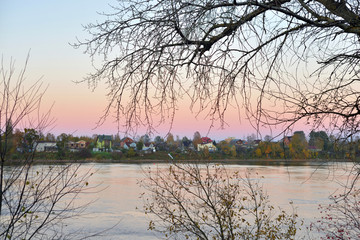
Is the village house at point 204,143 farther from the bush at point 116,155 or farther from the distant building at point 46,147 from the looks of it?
the bush at point 116,155

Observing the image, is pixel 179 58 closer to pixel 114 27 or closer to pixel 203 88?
pixel 203 88

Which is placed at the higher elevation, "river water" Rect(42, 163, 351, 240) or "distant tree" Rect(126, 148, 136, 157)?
"distant tree" Rect(126, 148, 136, 157)

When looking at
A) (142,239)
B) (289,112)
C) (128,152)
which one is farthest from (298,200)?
(128,152)

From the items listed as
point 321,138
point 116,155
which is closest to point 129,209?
point 321,138

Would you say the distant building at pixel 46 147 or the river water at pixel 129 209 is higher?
the distant building at pixel 46 147

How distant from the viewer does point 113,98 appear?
3158 millimetres

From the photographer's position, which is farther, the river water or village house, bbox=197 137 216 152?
the river water

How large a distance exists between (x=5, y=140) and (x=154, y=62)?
4.53ft

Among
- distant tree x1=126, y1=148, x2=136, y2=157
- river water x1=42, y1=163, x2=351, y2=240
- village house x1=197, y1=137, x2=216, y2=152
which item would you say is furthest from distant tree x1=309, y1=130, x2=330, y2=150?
distant tree x1=126, y1=148, x2=136, y2=157

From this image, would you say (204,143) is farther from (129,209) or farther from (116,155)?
(116,155)

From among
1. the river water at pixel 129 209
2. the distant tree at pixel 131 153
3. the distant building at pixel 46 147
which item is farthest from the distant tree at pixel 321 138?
the distant tree at pixel 131 153

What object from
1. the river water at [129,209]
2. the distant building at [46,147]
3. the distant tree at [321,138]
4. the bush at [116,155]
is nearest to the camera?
the distant tree at [321,138]

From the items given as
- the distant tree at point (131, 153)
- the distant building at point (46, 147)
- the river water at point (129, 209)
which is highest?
the distant tree at point (131, 153)

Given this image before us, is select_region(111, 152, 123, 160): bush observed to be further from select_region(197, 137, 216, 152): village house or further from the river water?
select_region(197, 137, 216, 152): village house
